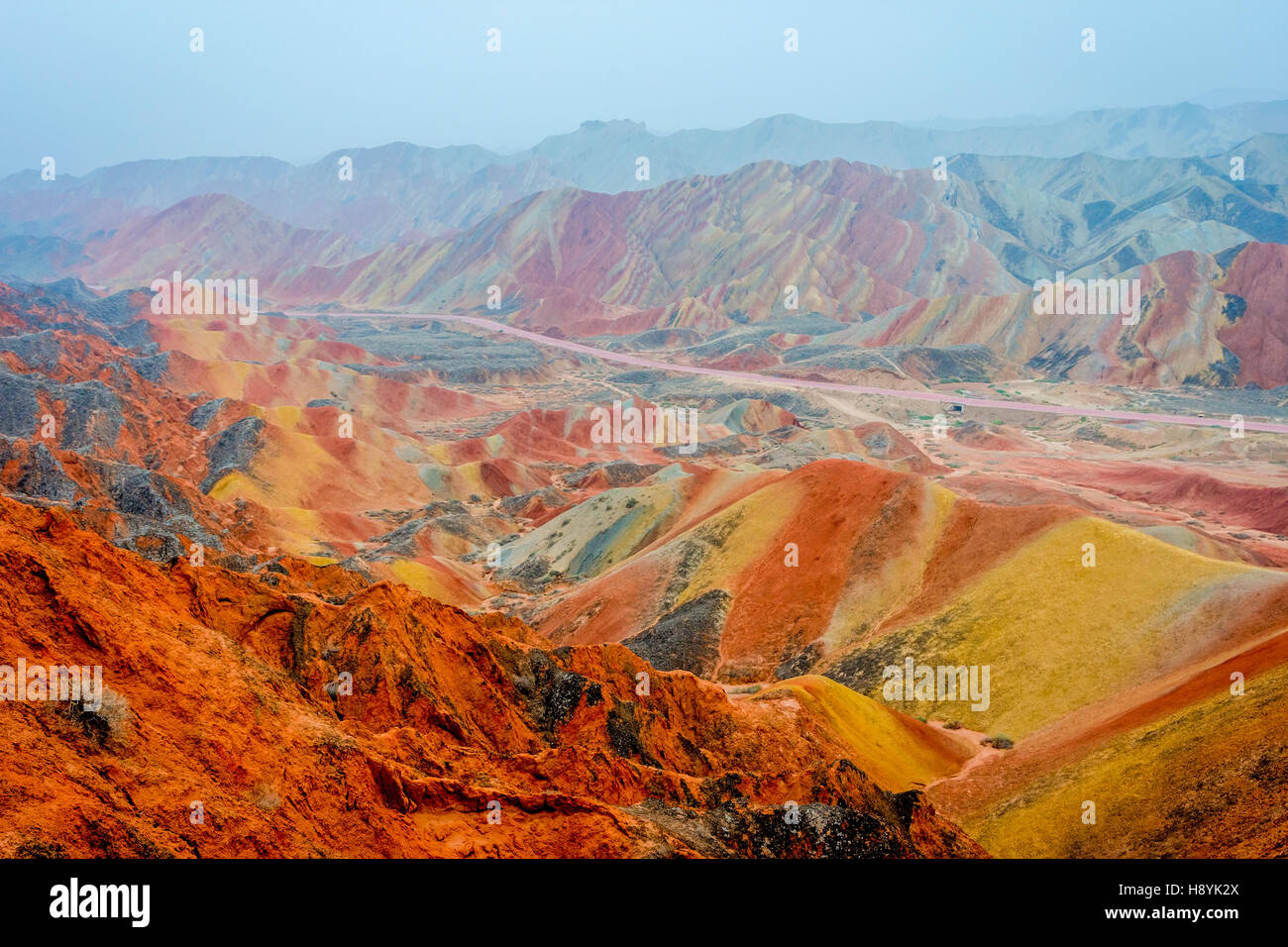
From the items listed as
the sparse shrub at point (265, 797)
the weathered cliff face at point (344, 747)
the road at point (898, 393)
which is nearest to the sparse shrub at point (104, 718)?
the weathered cliff face at point (344, 747)

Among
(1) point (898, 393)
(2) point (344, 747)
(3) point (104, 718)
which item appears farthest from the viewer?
(1) point (898, 393)

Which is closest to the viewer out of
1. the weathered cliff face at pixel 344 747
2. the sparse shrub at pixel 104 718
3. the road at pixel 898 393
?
the weathered cliff face at pixel 344 747

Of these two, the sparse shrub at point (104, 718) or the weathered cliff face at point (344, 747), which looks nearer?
the weathered cliff face at point (344, 747)

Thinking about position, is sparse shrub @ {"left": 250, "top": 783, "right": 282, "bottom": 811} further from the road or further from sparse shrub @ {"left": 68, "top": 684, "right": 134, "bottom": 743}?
the road

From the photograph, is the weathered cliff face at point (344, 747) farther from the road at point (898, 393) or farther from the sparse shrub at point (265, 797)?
the road at point (898, 393)

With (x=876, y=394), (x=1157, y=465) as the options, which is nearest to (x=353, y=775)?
(x=1157, y=465)

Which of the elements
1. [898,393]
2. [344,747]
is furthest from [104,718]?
[898,393]

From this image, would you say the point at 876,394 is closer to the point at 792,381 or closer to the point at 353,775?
the point at 792,381

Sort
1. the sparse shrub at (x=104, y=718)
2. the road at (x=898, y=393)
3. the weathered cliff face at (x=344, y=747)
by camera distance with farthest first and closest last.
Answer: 1. the road at (x=898, y=393)
2. the sparse shrub at (x=104, y=718)
3. the weathered cliff face at (x=344, y=747)

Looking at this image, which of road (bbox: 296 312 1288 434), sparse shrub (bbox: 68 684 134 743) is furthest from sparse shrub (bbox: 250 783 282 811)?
road (bbox: 296 312 1288 434)

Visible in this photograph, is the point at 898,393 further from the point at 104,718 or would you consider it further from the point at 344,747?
the point at 104,718

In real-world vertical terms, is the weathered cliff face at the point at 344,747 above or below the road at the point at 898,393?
below
